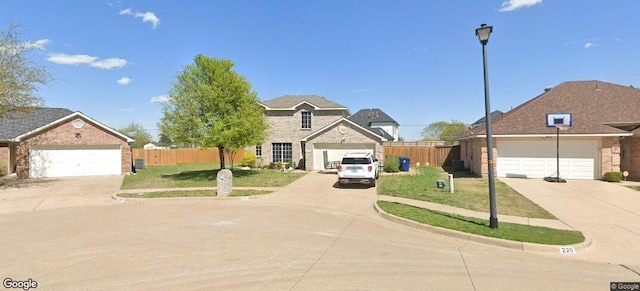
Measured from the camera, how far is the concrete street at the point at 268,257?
15.9ft

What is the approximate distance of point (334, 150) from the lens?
81.9 feet

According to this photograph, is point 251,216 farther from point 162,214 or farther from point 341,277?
point 341,277

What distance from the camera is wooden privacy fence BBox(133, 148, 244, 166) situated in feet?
117

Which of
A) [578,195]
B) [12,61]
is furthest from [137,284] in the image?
[12,61]

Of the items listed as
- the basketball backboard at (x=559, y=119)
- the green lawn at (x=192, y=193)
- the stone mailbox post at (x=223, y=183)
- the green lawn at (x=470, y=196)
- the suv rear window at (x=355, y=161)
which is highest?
the basketball backboard at (x=559, y=119)

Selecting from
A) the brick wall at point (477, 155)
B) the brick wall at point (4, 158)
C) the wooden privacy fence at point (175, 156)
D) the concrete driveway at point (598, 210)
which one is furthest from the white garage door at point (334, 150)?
the brick wall at point (4, 158)

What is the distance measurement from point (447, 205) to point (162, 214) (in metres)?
9.47

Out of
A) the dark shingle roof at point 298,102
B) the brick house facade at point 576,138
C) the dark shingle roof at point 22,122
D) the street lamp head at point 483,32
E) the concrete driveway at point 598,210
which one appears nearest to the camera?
the concrete driveway at point 598,210

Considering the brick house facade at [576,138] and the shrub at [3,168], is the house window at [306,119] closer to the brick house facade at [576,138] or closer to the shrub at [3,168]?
the brick house facade at [576,138]

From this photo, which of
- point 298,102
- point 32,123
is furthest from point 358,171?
point 32,123

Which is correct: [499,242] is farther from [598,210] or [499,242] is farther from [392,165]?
[392,165]

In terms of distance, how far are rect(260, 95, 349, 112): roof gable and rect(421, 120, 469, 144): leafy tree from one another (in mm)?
43928

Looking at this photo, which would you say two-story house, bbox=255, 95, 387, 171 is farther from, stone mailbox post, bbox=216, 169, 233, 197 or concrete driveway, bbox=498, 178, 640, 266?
concrete driveway, bbox=498, 178, 640, 266

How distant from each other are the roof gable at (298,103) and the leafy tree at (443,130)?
4393 cm
